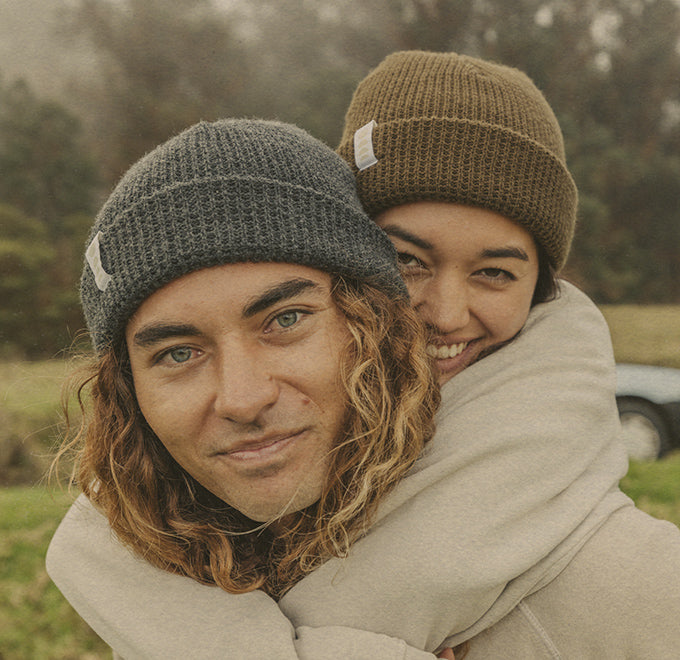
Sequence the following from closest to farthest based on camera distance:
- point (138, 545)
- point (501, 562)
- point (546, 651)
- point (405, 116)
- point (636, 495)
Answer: point (501, 562) < point (546, 651) < point (138, 545) < point (405, 116) < point (636, 495)

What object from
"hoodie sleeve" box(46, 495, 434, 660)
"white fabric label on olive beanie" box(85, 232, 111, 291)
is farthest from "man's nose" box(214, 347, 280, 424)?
"hoodie sleeve" box(46, 495, 434, 660)

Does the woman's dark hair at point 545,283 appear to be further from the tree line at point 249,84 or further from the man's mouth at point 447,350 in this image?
the tree line at point 249,84

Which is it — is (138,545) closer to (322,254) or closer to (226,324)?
(226,324)

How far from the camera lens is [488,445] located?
184cm

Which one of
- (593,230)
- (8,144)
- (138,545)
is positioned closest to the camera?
(138,545)

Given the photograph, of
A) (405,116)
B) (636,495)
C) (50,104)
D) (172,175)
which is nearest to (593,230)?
→ (636,495)

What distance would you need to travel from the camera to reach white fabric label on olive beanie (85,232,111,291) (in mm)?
1828

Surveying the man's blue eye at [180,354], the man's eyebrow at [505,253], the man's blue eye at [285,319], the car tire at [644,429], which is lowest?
the car tire at [644,429]

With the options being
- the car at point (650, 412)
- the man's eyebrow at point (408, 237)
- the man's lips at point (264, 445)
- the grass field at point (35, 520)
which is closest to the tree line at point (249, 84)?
the grass field at point (35, 520)

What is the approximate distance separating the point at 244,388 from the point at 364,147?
1.05 metres

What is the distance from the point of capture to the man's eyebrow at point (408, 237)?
2.15m

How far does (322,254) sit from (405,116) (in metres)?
0.78

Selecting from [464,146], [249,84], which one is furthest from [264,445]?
[249,84]

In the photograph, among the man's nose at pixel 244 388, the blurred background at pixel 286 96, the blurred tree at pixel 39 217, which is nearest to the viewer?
the man's nose at pixel 244 388
